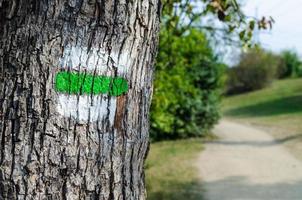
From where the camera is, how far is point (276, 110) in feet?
108

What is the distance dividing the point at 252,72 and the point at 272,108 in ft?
39.9

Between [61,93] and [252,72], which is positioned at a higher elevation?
[61,93]


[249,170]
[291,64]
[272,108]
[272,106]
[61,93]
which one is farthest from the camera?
[291,64]

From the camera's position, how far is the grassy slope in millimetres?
26642

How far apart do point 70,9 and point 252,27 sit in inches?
163

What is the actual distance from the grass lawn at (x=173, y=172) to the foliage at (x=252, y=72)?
27.4 m

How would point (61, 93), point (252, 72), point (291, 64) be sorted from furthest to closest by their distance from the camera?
point (291, 64), point (252, 72), point (61, 93)

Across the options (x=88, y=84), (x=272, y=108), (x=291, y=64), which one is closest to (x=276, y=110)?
(x=272, y=108)

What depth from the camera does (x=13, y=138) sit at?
210 cm

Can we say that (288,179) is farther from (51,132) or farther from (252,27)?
(51,132)

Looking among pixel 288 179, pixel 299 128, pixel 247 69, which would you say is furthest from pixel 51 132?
pixel 247 69

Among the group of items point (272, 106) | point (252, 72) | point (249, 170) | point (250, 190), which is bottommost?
point (272, 106)

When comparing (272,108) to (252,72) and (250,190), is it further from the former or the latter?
(250,190)

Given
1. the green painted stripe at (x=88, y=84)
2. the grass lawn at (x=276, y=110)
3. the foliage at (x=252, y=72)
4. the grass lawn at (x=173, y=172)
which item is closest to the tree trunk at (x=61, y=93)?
the green painted stripe at (x=88, y=84)
